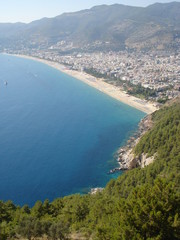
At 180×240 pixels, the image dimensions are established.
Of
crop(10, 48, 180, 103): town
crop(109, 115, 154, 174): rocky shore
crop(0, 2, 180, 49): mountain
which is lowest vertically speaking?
crop(109, 115, 154, 174): rocky shore

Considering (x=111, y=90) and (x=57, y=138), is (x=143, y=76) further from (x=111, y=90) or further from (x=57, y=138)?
(x=57, y=138)

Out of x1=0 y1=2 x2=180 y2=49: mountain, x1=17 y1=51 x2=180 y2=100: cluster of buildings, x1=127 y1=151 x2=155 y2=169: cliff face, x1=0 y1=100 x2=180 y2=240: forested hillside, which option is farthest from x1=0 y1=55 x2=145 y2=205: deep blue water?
x1=0 y1=2 x2=180 y2=49: mountain

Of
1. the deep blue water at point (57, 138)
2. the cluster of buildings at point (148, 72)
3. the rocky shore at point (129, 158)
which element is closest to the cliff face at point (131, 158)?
the rocky shore at point (129, 158)

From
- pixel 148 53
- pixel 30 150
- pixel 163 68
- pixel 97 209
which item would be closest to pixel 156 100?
pixel 30 150

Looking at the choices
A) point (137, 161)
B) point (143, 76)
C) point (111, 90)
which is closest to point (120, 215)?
point (137, 161)

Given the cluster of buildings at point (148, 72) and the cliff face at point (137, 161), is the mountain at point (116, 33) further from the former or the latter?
the cliff face at point (137, 161)

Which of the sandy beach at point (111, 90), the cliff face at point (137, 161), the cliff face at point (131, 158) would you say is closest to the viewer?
the cliff face at point (131, 158)

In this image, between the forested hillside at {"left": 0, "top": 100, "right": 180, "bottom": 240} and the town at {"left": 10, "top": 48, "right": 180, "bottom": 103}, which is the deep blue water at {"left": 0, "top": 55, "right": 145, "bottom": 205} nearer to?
the forested hillside at {"left": 0, "top": 100, "right": 180, "bottom": 240}

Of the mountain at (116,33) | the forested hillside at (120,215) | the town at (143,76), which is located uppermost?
the mountain at (116,33)
